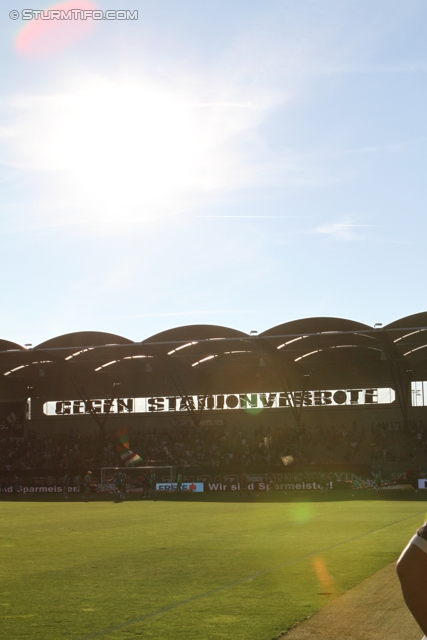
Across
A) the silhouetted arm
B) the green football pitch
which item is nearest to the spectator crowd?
the green football pitch

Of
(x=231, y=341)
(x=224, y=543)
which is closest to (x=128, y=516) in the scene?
(x=224, y=543)

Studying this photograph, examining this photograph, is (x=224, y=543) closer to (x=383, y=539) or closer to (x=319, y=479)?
(x=383, y=539)

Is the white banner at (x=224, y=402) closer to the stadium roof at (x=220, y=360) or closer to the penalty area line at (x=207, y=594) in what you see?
the stadium roof at (x=220, y=360)

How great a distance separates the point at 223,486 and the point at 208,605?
146ft

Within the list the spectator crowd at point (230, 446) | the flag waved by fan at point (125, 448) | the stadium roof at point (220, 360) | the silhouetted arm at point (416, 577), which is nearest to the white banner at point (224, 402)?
the stadium roof at point (220, 360)

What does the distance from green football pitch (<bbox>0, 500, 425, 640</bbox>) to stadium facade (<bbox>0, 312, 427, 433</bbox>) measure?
3004 cm

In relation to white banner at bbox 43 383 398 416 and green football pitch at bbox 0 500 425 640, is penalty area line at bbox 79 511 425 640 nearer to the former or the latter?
green football pitch at bbox 0 500 425 640

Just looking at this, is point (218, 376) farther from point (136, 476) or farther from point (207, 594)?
point (207, 594)

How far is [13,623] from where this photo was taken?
30.3 feet

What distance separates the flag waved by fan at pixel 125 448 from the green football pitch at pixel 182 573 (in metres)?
39.0

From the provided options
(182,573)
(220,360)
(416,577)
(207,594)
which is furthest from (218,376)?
(416,577)

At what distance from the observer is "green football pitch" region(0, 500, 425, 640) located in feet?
29.9

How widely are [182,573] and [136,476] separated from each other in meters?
44.2

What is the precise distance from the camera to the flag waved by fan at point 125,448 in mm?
64625
